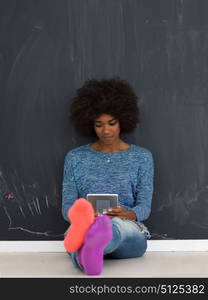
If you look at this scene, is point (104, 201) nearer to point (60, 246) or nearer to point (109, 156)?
point (109, 156)

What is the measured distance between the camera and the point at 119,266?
2.55 m

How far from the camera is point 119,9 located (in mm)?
2955

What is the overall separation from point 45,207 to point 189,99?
3.14 feet

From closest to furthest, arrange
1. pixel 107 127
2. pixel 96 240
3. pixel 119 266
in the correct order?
pixel 96 240 < pixel 119 266 < pixel 107 127

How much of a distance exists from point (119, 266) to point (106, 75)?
3.34 ft

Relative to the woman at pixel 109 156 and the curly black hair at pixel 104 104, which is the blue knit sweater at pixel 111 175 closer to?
the woman at pixel 109 156

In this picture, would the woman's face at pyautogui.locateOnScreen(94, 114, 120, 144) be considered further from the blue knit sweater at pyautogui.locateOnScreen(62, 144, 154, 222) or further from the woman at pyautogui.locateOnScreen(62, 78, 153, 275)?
the blue knit sweater at pyautogui.locateOnScreen(62, 144, 154, 222)

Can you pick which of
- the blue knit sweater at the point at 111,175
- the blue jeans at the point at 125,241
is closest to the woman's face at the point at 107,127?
the blue knit sweater at the point at 111,175

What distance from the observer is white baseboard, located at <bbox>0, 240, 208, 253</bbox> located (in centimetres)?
299

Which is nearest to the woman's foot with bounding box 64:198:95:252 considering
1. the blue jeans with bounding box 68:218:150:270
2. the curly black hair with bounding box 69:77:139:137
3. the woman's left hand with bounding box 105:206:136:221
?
the blue jeans with bounding box 68:218:150:270

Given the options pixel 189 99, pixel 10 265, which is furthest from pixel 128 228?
pixel 189 99

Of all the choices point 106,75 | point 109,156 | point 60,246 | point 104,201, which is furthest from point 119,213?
point 106,75

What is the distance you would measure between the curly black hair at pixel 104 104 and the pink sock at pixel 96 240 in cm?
73

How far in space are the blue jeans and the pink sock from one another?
0.13 m
